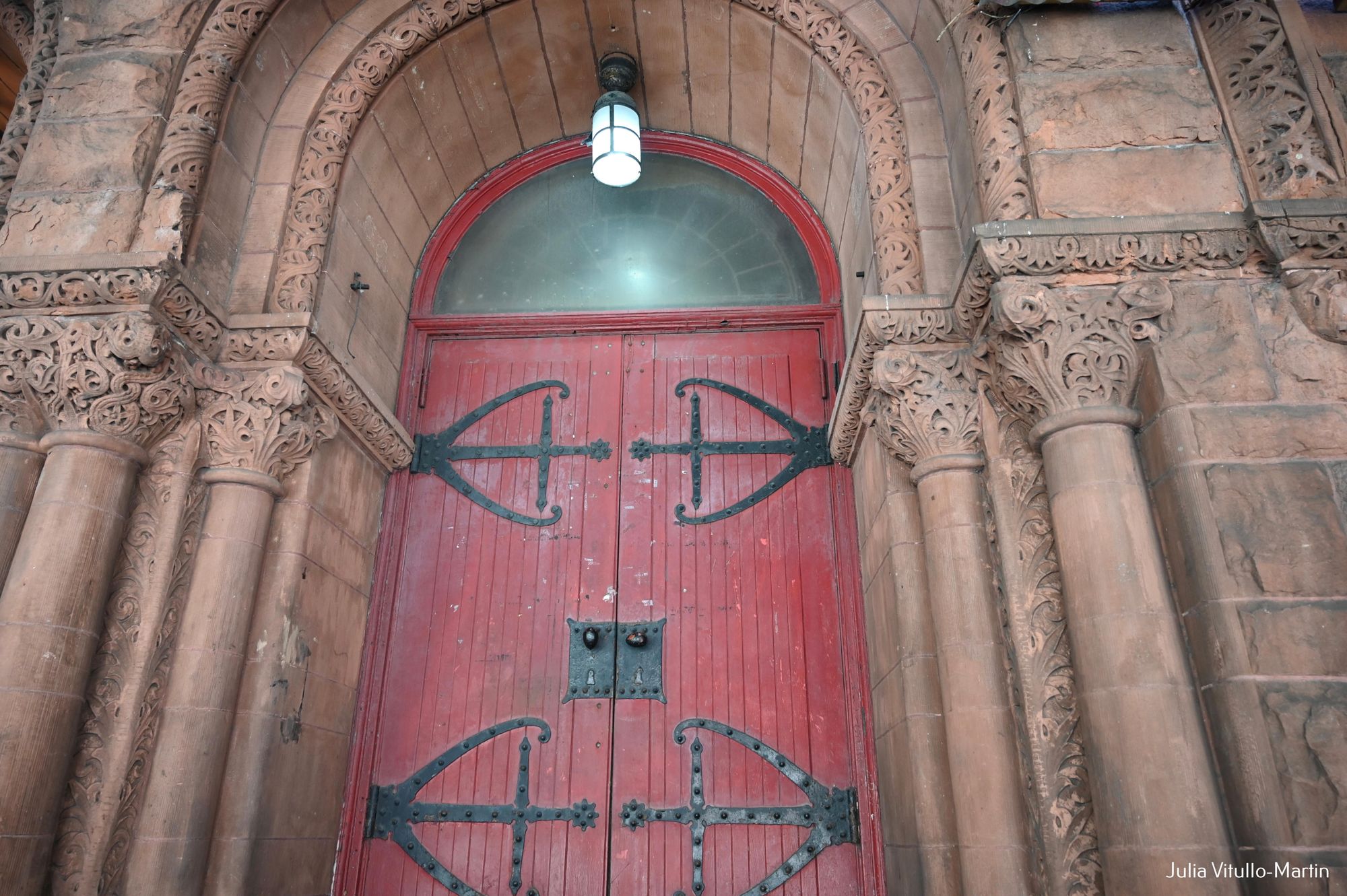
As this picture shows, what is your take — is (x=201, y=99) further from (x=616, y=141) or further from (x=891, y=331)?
(x=891, y=331)

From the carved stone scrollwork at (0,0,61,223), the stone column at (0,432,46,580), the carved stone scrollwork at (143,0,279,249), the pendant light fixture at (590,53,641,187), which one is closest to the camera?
the stone column at (0,432,46,580)

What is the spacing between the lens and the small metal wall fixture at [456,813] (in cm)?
368

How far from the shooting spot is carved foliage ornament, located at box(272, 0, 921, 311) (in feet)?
11.7

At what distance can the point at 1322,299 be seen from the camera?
2.66 metres

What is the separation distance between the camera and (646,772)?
12.4 feet

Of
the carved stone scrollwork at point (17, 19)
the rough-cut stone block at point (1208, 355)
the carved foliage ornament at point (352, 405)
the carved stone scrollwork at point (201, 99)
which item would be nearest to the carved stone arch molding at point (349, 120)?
the carved stone scrollwork at point (201, 99)

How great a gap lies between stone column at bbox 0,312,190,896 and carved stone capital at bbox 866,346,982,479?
2602 millimetres

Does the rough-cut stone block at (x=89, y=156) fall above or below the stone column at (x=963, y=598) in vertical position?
above

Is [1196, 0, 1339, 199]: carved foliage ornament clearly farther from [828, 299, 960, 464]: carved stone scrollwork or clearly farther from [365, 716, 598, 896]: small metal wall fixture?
[365, 716, 598, 896]: small metal wall fixture

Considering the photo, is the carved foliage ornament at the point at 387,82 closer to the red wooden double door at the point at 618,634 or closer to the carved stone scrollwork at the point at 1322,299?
the red wooden double door at the point at 618,634

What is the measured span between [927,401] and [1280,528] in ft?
3.71

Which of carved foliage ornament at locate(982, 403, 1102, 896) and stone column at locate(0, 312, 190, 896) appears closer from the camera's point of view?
carved foliage ornament at locate(982, 403, 1102, 896)

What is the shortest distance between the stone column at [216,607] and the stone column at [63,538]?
0.73 ft

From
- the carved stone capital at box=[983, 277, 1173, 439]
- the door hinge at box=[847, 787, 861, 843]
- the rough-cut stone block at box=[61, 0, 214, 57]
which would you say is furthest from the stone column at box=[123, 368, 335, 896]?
the carved stone capital at box=[983, 277, 1173, 439]
